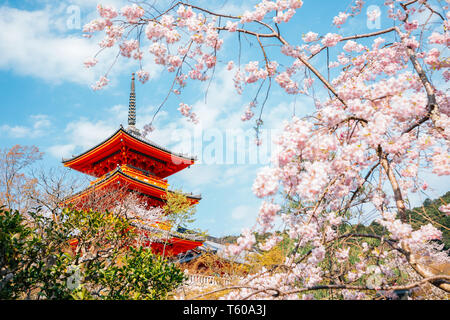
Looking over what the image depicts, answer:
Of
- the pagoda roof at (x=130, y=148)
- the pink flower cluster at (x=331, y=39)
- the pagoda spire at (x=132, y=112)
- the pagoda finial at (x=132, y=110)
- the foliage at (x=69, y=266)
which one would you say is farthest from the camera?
the pagoda finial at (x=132, y=110)

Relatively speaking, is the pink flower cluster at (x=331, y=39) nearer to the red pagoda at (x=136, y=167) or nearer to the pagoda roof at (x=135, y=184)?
the red pagoda at (x=136, y=167)

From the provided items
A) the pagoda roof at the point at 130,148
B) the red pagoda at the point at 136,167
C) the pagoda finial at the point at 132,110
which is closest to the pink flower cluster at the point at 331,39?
the red pagoda at the point at 136,167

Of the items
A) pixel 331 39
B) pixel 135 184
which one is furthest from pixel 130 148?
pixel 331 39

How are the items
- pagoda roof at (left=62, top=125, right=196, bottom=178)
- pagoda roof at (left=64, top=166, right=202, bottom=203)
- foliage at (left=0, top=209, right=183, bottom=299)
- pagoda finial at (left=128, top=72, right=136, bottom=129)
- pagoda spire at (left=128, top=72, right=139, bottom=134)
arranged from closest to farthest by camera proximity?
foliage at (left=0, top=209, right=183, bottom=299)
pagoda roof at (left=64, top=166, right=202, bottom=203)
pagoda roof at (left=62, top=125, right=196, bottom=178)
pagoda spire at (left=128, top=72, right=139, bottom=134)
pagoda finial at (left=128, top=72, right=136, bottom=129)

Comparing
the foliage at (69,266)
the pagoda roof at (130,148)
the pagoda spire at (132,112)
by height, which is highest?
the pagoda spire at (132,112)

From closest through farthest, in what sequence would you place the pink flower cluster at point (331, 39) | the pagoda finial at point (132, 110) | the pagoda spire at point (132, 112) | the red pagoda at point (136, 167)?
the pink flower cluster at point (331, 39) < the red pagoda at point (136, 167) < the pagoda spire at point (132, 112) < the pagoda finial at point (132, 110)

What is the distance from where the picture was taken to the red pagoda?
14102 mm

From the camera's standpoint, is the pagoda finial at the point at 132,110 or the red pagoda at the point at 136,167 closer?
the red pagoda at the point at 136,167

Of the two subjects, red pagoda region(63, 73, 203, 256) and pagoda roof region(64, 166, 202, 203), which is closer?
pagoda roof region(64, 166, 202, 203)

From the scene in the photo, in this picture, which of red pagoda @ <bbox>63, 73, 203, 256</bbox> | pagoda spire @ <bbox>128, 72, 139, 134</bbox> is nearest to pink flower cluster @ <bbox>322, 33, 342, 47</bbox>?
red pagoda @ <bbox>63, 73, 203, 256</bbox>

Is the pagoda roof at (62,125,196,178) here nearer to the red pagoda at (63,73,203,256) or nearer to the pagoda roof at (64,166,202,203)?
the red pagoda at (63,73,203,256)

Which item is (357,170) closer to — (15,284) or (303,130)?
(303,130)

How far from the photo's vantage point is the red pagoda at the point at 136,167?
1410 centimetres
